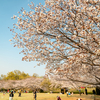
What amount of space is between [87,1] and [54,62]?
417cm

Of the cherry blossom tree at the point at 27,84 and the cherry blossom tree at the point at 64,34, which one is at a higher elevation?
the cherry blossom tree at the point at 64,34

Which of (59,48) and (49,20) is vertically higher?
(49,20)

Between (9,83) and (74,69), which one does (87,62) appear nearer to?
(74,69)

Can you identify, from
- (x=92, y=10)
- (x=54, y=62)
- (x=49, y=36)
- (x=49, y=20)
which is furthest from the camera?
(x=54, y=62)

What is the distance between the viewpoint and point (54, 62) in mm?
8414

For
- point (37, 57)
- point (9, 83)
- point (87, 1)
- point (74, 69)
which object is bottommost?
point (9, 83)

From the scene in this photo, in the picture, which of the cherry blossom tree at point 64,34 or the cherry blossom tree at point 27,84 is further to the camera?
the cherry blossom tree at point 27,84

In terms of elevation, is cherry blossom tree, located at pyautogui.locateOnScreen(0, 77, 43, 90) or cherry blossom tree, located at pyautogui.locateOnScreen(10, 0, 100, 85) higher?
cherry blossom tree, located at pyautogui.locateOnScreen(10, 0, 100, 85)

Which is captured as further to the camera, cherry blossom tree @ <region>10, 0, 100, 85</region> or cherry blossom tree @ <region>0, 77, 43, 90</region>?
cherry blossom tree @ <region>0, 77, 43, 90</region>

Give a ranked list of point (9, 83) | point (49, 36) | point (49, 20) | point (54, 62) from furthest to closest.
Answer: point (9, 83) < point (54, 62) < point (49, 36) < point (49, 20)

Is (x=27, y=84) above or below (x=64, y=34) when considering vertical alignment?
below

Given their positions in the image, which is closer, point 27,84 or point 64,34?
point 64,34

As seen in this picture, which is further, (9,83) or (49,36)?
(9,83)

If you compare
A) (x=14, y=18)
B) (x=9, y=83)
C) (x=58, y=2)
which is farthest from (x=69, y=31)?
(x=9, y=83)
